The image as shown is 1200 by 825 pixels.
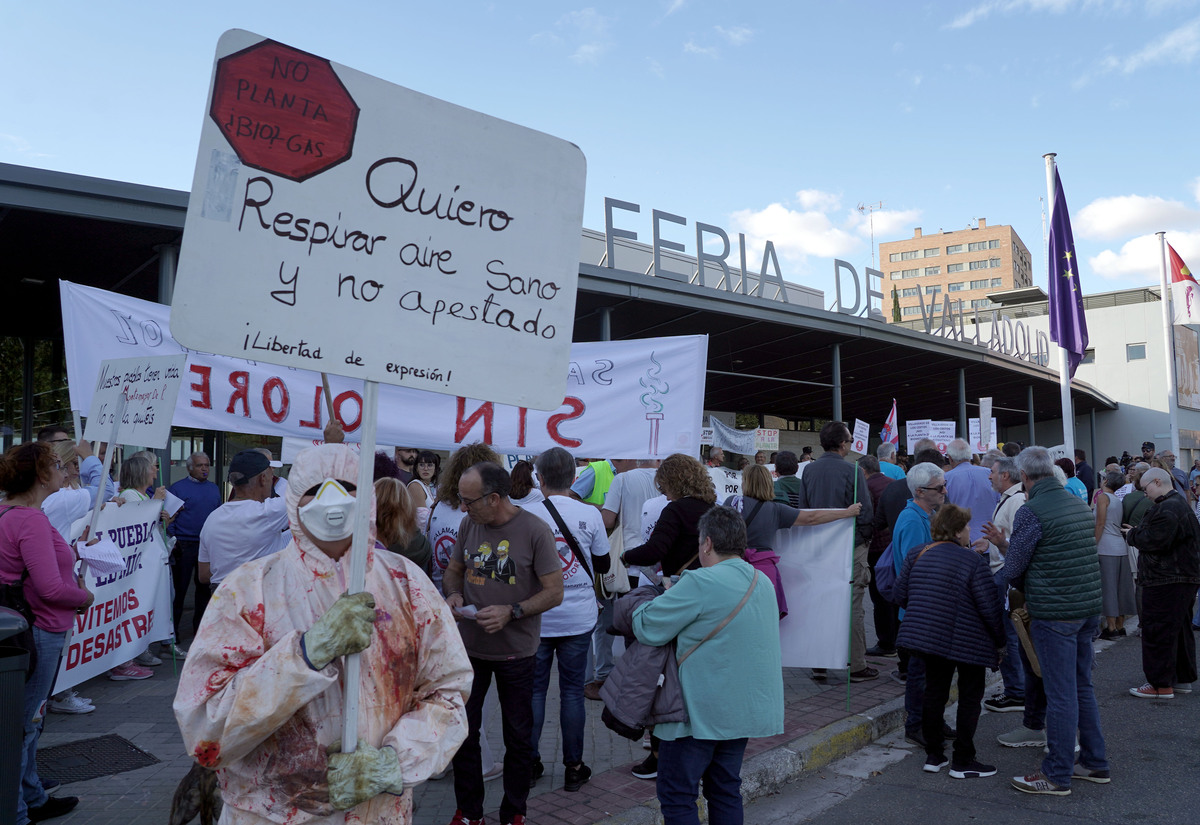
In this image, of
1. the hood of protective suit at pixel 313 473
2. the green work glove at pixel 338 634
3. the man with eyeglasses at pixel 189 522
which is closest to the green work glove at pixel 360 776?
the green work glove at pixel 338 634

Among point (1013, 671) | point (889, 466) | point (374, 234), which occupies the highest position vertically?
point (374, 234)

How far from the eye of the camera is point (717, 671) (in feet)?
10.7

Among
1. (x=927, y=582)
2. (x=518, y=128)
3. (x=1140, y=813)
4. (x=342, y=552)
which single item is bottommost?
(x=1140, y=813)

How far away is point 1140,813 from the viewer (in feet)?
14.5

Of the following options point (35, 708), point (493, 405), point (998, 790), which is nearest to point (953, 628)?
point (998, 790)

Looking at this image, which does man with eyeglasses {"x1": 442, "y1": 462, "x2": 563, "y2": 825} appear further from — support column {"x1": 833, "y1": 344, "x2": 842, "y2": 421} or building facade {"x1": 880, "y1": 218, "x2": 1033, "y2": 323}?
building facade {"x1": 880, "y1": 218, "x2": 1033, "y2": 323}

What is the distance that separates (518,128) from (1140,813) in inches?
186

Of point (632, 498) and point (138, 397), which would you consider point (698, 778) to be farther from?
point (138, 397)

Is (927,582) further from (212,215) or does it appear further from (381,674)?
(212,215)

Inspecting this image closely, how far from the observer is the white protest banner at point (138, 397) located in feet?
17.2

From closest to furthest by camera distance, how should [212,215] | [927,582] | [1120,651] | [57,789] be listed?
[212,215] < [57,789] < [927,582] < [1120,651]

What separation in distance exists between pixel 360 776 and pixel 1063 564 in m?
4.21

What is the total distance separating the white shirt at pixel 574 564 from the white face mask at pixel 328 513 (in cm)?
215

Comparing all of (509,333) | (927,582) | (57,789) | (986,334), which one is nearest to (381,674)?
(509,333)
